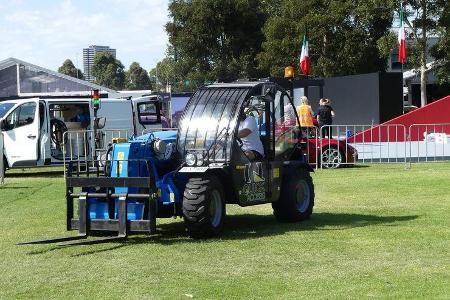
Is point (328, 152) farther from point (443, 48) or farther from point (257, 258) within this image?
point (443, 48)

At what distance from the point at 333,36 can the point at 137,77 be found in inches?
3379

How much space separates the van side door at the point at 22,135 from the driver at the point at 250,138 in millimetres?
13232

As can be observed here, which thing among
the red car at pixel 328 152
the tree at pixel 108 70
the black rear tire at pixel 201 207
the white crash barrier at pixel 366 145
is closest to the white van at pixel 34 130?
the red car at pixel 328 152

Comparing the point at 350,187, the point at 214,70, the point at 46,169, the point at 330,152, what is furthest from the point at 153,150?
the point at 214,70

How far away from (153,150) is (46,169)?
55.0ft

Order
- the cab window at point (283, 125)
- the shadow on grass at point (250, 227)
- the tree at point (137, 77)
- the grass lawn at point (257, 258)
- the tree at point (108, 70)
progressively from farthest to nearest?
the tree at point (137, 77) → the tree at point (108, 70) → the cab window at point (283, 125) → the shadow on grass at point (250, 227) → the grass lawn at point (257, 258)

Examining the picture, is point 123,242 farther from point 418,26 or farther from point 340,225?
point 418,26

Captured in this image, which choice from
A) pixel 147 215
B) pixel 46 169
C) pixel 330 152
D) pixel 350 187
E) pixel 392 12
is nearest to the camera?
pixel 147 215

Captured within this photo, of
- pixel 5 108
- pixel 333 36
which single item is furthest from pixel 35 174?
pixel 333 36

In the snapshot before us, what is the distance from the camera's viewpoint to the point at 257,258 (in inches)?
372

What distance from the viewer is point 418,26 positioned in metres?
45.5

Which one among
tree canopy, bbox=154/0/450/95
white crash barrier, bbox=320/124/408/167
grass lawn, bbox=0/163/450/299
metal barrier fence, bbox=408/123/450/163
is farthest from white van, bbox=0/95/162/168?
tree canopy, bbox=154/0/450/95

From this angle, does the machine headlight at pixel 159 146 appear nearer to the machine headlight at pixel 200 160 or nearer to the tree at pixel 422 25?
the machine headlight at pixel 200 160

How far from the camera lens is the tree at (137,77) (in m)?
134
